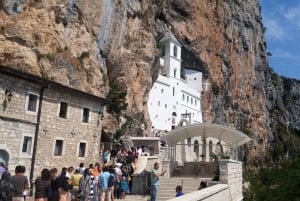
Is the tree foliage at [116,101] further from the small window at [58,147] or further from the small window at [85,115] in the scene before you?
the small window at [58,147]

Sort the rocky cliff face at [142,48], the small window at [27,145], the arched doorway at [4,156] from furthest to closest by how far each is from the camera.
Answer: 1. the rocky cliff face at [142,48]
2. the small window at [27,145]
3. the arched doorway at [4,156]

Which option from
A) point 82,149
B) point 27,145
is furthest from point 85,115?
point 27,145

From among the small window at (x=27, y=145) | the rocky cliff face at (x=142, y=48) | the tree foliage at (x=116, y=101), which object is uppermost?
the rocky cliff face at (x=142, y=48)

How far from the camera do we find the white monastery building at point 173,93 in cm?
5422

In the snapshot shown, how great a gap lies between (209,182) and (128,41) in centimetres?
2387

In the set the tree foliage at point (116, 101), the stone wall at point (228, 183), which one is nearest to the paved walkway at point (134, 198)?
the stone wall at point (228, 183)

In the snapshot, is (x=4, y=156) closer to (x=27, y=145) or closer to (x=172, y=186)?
(x=27, y=145)

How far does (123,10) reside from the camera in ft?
116

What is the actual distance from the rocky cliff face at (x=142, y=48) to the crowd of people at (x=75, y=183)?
9.75 metres

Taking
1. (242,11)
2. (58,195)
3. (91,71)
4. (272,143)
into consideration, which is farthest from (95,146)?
(272,143)

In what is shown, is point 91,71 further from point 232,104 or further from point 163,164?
point 232,104

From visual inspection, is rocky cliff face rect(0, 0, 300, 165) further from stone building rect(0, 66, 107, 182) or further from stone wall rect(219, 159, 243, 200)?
stone wall rect(219, 159, 243, 200)

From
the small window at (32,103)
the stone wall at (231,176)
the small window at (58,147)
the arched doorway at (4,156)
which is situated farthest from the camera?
the small window at (58,147)

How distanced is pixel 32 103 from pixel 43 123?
124 cm
